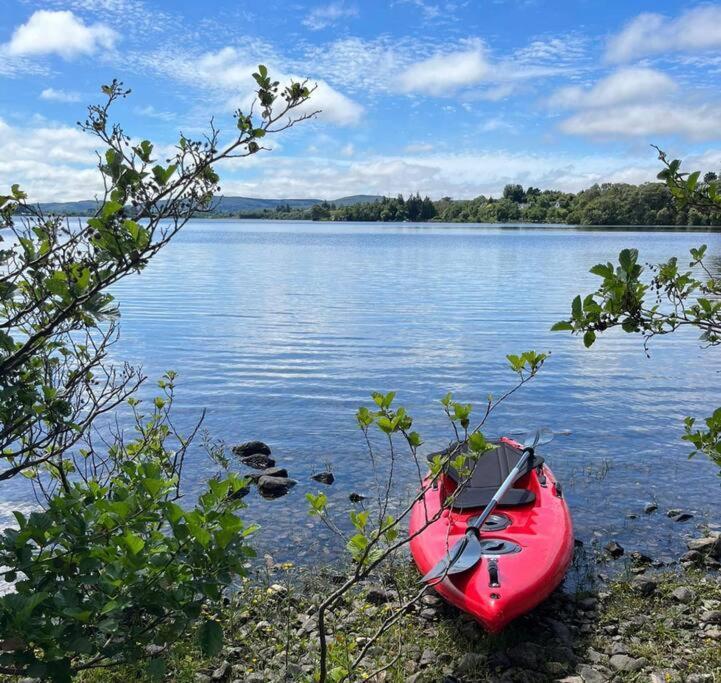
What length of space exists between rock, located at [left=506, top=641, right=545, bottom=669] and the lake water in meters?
3.24

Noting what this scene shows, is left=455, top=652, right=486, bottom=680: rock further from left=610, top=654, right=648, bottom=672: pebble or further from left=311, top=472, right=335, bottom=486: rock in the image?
left=311, top=472, right=335, bottom=486: rock

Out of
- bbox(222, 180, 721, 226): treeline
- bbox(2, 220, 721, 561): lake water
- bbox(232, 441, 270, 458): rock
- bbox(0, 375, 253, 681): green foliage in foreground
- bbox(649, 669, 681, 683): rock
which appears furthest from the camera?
bbox(222, 180, 721, 226): treeline

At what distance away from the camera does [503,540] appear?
737 centimetres

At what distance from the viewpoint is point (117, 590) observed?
258 cm

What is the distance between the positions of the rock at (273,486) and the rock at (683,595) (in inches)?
240

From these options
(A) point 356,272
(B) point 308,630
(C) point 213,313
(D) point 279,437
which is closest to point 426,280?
(A) point 356,272

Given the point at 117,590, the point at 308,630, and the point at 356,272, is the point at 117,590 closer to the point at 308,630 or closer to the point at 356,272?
the point at 308,630

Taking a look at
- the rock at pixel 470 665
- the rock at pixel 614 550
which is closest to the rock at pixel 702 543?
the rock at pixel 614 550

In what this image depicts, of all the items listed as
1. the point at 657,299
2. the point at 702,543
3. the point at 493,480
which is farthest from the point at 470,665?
the point at 702,543

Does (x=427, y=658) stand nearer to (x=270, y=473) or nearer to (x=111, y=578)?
(x=111, y=578)

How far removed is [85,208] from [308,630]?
5.17m

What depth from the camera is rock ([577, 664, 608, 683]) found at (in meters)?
5.80

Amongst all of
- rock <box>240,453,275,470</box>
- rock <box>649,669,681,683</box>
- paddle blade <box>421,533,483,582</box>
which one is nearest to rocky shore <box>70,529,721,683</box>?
rock <box>649,669,681,683</box>

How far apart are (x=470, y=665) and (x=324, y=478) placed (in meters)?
5.69
